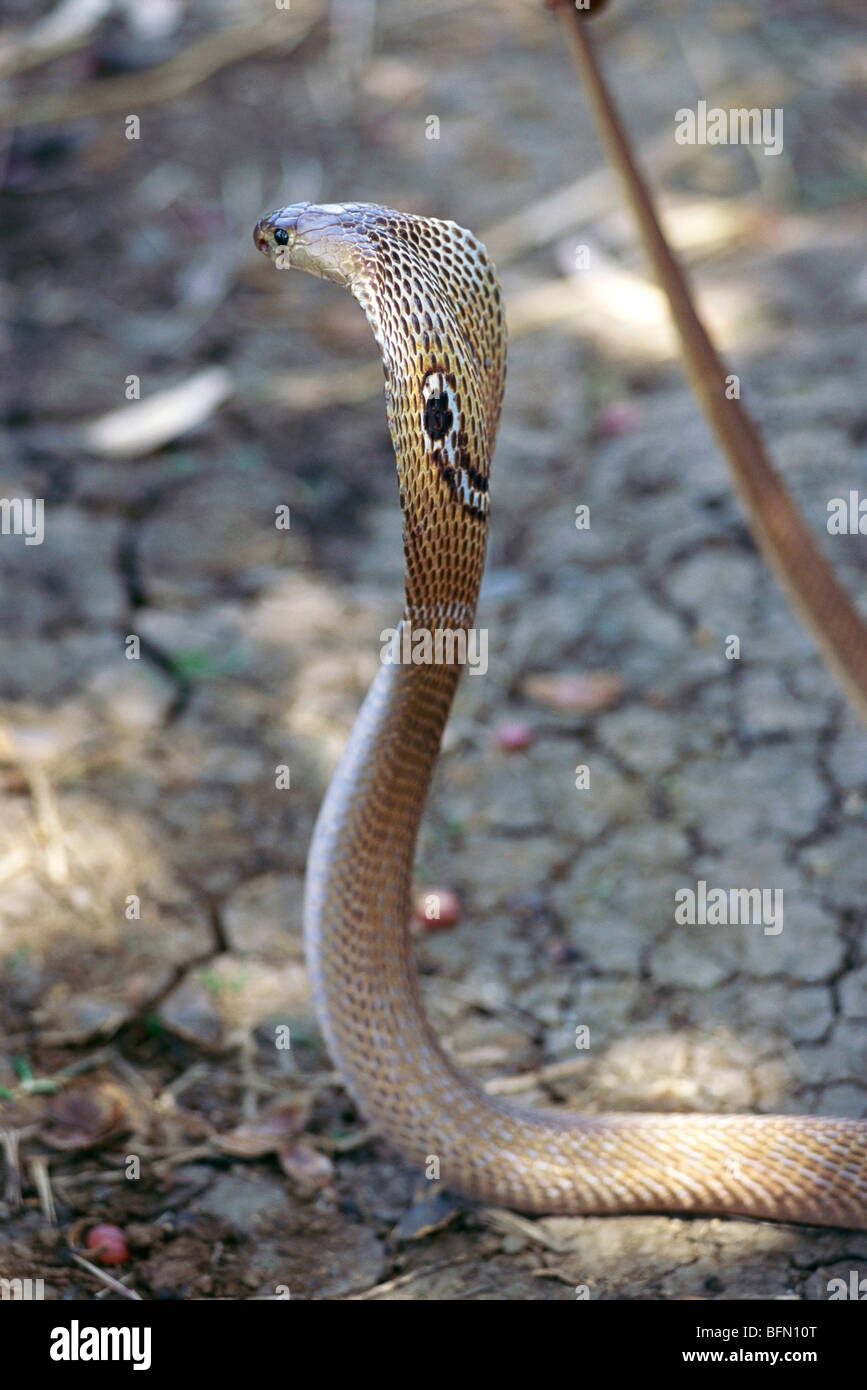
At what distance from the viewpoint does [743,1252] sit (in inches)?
102

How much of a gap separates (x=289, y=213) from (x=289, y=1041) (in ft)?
5.54

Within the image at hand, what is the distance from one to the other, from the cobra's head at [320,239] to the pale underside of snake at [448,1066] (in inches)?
10.3

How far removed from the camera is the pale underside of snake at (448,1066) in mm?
2479

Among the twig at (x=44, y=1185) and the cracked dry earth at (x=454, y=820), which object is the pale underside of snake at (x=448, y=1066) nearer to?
the cracked dry earth at (x=454, y=820)

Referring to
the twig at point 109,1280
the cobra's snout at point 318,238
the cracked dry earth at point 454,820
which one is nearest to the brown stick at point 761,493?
the cracked dry earth at point 454,820

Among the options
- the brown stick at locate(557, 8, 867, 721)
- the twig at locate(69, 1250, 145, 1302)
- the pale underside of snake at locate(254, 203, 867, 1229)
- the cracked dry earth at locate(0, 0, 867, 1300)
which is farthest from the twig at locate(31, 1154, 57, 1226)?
the brown stick at locate(557, 8, 867, 721)

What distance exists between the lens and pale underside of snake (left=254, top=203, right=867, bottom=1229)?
2.48 meters

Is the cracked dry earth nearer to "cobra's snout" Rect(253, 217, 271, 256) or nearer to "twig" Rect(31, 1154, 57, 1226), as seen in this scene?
"twig" Rect(31, 1154, 57, 1226)

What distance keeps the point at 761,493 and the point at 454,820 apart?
1.10m

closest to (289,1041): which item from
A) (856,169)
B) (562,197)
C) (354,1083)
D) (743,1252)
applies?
(354,1083)

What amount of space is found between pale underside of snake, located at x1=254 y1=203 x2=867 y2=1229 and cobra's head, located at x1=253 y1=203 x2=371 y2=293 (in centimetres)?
26

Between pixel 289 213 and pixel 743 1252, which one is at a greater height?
pixel 289 213

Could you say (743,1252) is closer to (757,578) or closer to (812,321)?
(757,578)

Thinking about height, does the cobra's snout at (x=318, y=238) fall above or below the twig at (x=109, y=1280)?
above
